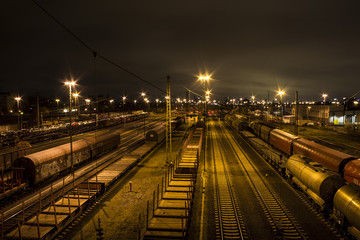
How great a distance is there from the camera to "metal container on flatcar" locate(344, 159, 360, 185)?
15242 millimetres

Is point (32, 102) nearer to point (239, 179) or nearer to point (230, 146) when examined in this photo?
point (230, 146)

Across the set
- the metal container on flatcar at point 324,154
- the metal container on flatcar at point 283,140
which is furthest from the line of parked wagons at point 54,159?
the metal container on flatcar at point 283,140

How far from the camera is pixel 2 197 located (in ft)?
54.0

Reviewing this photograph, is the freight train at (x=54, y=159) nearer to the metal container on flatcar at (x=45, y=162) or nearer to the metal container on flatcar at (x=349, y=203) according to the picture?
the metal container on flatcar at (x=45, y=162)

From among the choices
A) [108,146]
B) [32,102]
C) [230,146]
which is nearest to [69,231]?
[108,146]

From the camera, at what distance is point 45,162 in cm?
1978

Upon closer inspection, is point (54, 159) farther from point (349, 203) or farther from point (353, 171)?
point (353, 171)

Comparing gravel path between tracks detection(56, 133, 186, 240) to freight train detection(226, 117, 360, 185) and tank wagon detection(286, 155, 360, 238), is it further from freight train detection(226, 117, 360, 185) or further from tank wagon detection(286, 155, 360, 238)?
freight train detection(226, 117, 360, 185)

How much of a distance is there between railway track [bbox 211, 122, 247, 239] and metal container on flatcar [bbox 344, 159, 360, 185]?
337 inches

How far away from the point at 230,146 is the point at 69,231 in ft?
101

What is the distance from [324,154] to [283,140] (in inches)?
426

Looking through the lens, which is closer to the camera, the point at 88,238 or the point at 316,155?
the point at 88,238

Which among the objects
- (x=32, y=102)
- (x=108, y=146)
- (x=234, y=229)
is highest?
(x=32, y=102)

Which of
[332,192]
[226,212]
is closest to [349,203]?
[332,192]
